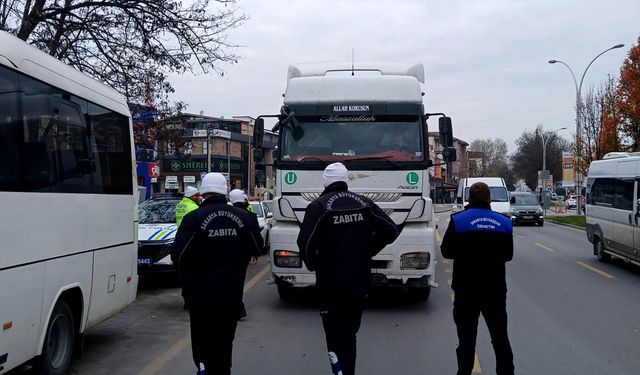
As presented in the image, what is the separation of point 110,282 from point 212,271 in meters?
2.45

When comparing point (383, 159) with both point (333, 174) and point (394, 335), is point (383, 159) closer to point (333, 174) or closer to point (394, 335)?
point (394, 335)

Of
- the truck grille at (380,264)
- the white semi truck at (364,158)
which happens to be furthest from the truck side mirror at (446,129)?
the truck grille at (380,264)

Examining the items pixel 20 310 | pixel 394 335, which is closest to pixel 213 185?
pixel 20 310

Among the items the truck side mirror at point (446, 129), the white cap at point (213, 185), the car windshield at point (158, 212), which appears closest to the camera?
the white cap at point (213, 185)

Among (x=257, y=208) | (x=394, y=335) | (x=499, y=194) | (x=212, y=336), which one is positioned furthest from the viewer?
(x=499, y=194)

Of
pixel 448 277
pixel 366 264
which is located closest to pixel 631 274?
pixel 448 277

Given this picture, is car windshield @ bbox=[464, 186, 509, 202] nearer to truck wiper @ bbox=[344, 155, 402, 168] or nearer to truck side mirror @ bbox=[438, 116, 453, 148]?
truck side mirror @ bbox=[438, 116, 453, 148]

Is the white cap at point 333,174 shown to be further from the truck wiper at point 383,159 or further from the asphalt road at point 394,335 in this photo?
the truck wiper at point 383,159

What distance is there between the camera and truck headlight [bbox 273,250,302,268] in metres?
8.65

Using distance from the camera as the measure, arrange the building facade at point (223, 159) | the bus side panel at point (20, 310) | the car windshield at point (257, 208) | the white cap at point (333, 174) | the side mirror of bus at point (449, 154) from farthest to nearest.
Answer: the building facade at point (223, 159) → the car windshield at point (257, 208) → the side mirror of bus at point (449, 154) → the white cap at point (333, 174) → the bus side panel at point (20, 310)

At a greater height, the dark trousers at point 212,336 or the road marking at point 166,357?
the dark trousers at point 212,336

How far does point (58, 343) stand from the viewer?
18.2ft

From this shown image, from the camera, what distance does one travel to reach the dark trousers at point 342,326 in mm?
4699

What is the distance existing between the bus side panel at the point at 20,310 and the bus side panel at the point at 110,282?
118 centimetres
